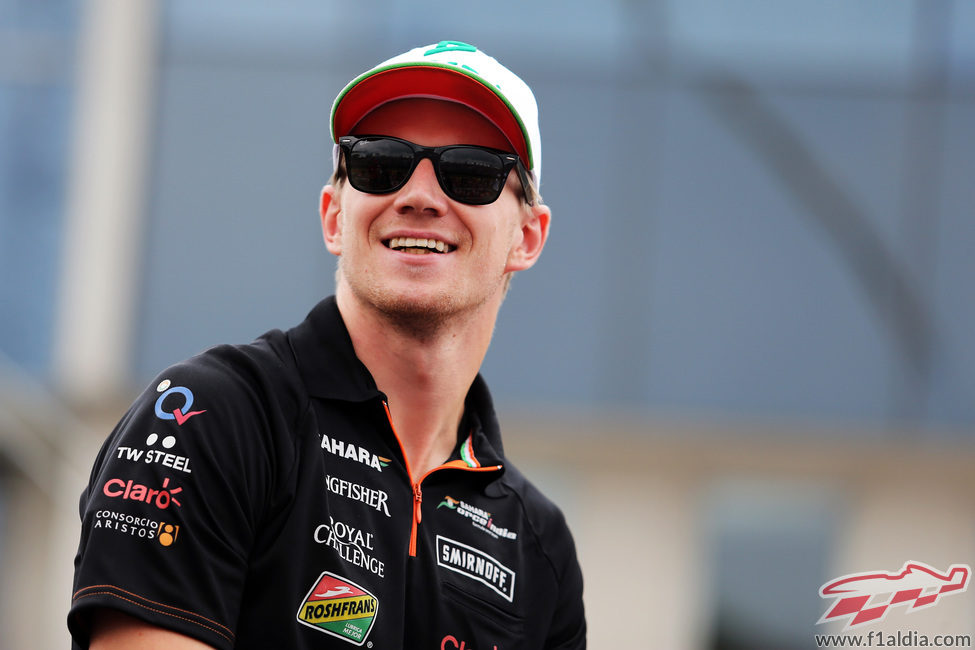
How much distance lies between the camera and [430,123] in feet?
9.07

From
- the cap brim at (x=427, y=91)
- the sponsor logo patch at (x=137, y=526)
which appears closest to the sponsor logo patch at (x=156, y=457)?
the sponsor logo patch at (x=137, y=526)

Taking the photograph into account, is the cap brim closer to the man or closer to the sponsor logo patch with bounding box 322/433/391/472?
the man

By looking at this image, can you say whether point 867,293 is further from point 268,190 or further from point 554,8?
point 268,190

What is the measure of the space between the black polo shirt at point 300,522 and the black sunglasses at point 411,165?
33cm

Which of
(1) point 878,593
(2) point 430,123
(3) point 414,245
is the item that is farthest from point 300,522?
(1) point 878,593

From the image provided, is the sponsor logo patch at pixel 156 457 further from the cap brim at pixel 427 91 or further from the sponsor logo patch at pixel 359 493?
the cap brim at pixel 427 91

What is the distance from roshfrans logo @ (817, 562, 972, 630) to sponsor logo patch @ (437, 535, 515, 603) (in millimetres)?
1003

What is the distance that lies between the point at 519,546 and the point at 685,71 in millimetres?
9083

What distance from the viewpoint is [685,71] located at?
11352 millimetres

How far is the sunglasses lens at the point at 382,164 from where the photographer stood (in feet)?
8.90

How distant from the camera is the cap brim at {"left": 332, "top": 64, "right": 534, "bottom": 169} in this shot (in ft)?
8.94

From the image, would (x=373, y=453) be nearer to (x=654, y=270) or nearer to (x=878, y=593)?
(x=878, y=593)

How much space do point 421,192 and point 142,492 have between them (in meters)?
0.93

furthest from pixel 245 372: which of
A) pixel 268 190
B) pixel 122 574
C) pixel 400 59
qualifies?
pixel 268 190
